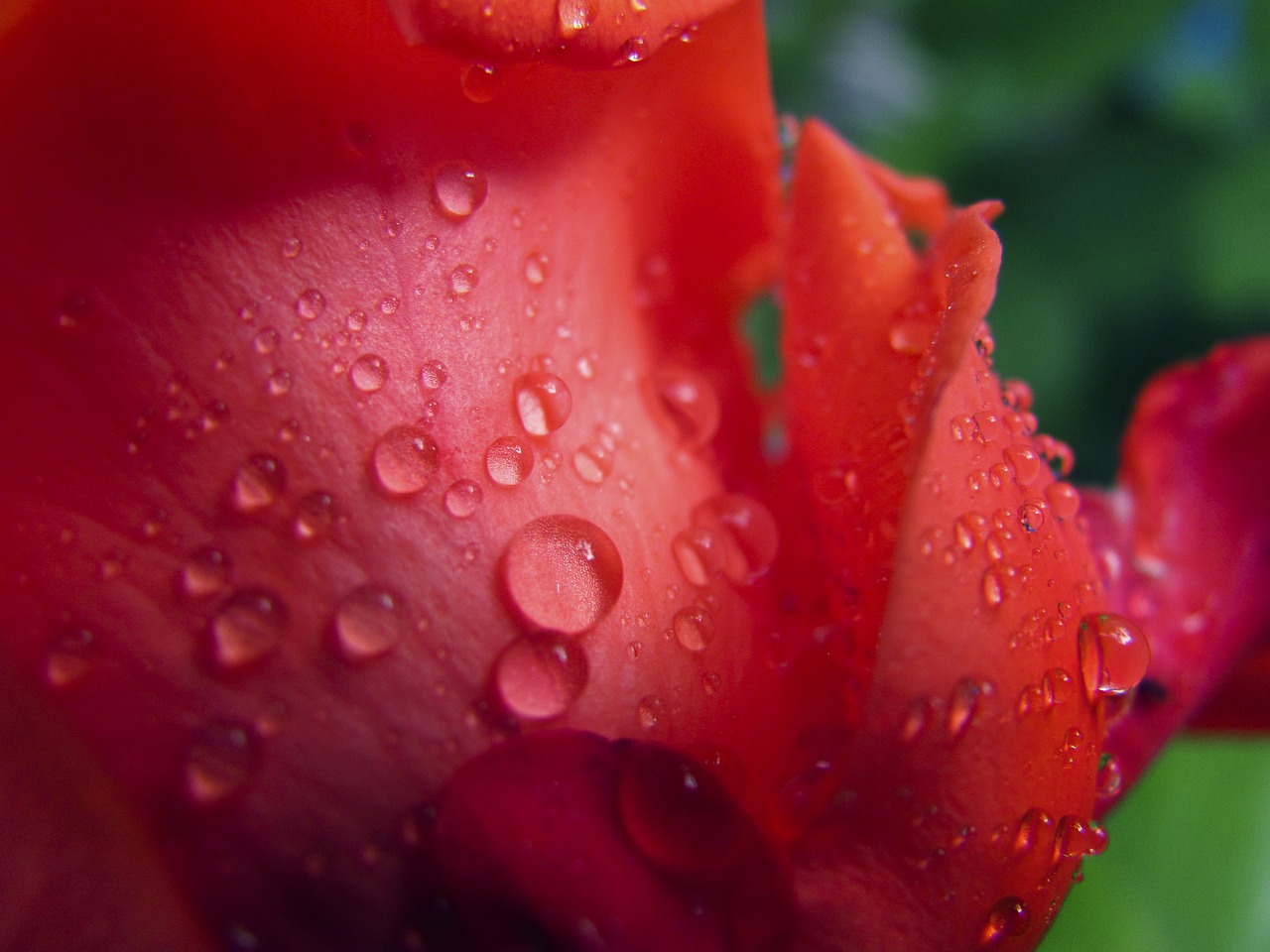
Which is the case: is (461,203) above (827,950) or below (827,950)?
above

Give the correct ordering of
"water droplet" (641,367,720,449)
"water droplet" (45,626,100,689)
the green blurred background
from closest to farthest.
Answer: "water droplet" (45,626,100,689) → "water droplet" (641,367,720,449) → the green blurred background

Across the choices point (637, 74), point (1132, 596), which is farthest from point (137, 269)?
point (1132, 596)

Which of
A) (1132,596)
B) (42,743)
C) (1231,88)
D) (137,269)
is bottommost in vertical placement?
(42,743)

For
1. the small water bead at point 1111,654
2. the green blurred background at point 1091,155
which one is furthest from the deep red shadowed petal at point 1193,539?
the green blurred background at point 1091,155

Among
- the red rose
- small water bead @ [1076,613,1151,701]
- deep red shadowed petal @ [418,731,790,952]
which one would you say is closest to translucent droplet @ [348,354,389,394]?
the red rose

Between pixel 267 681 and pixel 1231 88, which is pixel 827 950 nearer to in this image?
pixel 267 681

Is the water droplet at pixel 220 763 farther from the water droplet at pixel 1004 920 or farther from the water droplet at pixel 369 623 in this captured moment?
the water droplet at pixel 1004 920

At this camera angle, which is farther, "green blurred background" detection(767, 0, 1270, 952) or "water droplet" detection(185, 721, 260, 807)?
"green blurred background" detection(767, 0, 1270, 952)

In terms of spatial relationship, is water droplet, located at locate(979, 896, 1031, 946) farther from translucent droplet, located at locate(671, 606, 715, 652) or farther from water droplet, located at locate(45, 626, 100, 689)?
water droplet, located at locate(45, 626, 100, 689)
